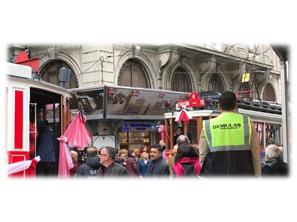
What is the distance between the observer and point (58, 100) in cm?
746

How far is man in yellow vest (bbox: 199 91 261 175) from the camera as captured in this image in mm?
3557

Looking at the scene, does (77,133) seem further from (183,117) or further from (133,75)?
(133,75)

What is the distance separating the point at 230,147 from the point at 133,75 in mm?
14976

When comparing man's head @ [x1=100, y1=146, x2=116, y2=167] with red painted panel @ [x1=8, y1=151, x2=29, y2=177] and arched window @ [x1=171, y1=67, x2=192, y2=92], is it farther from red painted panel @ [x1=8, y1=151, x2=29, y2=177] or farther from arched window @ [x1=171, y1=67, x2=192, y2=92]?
arched window @ [x1=171, y1=67, x2=192, y2=92]

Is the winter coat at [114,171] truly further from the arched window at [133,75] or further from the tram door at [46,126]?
the arched window at [133,75]

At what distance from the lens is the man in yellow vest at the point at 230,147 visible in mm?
3557

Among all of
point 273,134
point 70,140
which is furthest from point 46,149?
point 273,134

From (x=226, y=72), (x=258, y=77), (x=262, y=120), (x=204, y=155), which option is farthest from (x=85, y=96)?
(x=204, y=155)

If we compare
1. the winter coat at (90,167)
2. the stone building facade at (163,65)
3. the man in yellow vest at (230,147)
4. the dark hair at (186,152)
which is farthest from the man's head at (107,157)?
the stone building facade at (163,65)

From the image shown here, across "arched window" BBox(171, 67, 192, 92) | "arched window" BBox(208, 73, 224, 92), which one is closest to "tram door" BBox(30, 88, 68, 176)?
"arched window" BBox(171, 67, 192, 92)

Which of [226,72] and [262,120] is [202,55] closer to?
[226,72]

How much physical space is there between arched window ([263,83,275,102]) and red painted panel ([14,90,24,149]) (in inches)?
776

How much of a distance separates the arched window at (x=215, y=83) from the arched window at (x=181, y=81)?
1323 millimetres

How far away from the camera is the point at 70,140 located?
7809 millimetres
